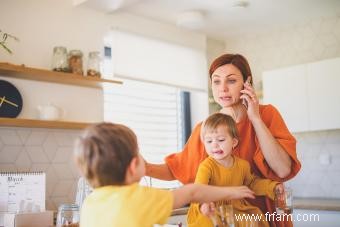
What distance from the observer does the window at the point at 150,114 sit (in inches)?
143

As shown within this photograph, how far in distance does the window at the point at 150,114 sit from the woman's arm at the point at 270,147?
2.29 m

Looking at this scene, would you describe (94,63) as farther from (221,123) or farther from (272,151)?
(272,151)

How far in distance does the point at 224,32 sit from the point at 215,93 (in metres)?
3.01

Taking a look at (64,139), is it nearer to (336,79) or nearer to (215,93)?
(215,93)

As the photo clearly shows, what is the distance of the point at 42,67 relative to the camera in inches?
115

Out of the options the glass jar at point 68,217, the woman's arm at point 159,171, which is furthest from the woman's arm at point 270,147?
the glass jar at point 68,217

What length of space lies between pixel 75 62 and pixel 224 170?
1.93m

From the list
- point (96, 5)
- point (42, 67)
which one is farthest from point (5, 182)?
point (96, 5)

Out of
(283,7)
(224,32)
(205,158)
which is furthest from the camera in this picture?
(224,32)

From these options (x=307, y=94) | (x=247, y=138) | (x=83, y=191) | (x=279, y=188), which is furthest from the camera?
(x=307, y=94)

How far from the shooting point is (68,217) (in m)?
1.83

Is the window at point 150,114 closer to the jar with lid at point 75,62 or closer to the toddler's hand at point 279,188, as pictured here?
the jar with lid at point 75,62

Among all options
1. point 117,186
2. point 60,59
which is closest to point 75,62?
point 60,59

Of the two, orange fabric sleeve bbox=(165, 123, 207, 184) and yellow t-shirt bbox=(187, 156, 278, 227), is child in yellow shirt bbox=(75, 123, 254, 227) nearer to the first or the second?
yellow t-shirt bbox=(187, 156, 278, 227)
